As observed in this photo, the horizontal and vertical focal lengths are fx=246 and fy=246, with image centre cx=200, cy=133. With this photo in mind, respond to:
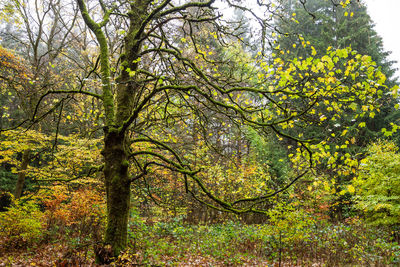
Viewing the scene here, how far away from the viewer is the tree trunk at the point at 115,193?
3959mm

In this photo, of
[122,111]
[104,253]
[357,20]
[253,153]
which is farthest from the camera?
[357,20]

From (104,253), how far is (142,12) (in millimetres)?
4134

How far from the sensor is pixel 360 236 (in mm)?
8344

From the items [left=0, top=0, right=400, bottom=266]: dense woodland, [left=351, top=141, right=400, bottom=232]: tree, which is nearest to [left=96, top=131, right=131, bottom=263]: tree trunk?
[left=0, top=0, right=400, bottom=266]: dense woodland

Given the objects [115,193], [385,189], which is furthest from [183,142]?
[385,189]

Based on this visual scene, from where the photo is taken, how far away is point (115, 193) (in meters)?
4.01

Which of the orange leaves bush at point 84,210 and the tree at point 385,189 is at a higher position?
the tree at point 385,189

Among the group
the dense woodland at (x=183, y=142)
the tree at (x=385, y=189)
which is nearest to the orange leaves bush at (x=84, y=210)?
the dense woodland at (x=183, y=142)

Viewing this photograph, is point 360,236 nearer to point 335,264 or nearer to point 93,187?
point 335,264

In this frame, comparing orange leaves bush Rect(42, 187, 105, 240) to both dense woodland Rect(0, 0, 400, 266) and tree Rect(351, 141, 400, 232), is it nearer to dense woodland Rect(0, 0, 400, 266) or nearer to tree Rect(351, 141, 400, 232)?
dense woodland Rect(0, 0, 400, 266)

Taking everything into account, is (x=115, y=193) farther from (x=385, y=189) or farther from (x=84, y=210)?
(x=385, y=189)

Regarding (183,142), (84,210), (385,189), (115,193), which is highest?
(183,142)

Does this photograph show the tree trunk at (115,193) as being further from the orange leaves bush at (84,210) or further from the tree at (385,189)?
the tree at (385,189)

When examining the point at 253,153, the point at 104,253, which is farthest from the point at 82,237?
the point at 253,153
